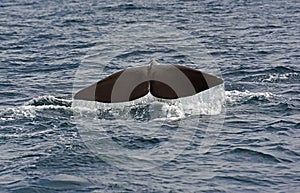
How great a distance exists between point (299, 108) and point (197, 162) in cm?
435

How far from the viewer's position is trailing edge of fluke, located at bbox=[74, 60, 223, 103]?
12.0 m

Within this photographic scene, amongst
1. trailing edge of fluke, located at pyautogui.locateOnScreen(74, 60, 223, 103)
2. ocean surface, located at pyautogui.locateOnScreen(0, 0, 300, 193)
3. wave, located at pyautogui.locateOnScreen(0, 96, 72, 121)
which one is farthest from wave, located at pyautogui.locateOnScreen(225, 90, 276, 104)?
trailing edge of fluke, located at pyautogui.locateOnScreen(74, 60, 223, 103)

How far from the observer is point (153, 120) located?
15.0m

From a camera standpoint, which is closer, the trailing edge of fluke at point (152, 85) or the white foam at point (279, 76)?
the trailing edge of fluke at point (152, 85)

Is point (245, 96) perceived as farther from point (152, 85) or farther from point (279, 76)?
point (152, 85)

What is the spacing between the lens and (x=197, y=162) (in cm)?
1265

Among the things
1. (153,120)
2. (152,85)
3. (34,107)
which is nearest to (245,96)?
(153,120)

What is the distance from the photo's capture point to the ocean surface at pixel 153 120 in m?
12.0

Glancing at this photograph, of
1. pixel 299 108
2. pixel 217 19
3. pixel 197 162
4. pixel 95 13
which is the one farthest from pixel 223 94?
pixel 95 13

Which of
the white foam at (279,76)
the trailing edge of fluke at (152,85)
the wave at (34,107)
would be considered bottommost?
the white foam at (279,76)

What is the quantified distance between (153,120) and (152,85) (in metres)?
2.88

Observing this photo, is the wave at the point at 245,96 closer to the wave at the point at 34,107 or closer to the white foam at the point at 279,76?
the white foam at the point at 279,76

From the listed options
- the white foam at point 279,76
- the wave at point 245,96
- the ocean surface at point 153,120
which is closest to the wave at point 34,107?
the ocean surface at point 153,120

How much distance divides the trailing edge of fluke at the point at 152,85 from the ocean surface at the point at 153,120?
1.23 meters
